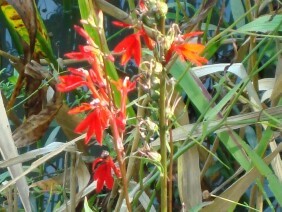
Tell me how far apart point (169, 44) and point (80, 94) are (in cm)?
72

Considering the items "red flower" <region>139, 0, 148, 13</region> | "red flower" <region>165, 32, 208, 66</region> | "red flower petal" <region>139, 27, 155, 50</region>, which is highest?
"red flower" <region>139, 0, 148, 13</region>

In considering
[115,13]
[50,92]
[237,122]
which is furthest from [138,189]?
[50,92]

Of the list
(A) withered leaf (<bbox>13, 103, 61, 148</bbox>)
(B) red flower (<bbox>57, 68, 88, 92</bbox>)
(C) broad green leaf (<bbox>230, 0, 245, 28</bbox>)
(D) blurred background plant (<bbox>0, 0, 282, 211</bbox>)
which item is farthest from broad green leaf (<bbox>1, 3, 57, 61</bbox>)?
(B) red flower (<bbox>57, 68, 88, 92</bbox>)

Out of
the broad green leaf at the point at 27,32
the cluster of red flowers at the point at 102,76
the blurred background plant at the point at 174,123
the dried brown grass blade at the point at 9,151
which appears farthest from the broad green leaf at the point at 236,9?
the cluster of red flowers at the point at 102,76

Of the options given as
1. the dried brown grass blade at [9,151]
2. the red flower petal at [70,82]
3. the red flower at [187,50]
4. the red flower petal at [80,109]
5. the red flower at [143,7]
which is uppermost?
the red flower at [143,7]

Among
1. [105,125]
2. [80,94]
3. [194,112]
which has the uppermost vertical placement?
[105,125]

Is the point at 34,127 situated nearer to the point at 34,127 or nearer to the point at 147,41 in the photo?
the point at 34,127

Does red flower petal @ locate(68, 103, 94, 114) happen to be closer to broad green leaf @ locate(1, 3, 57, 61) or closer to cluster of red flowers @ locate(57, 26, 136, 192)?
cluster of red flowers @ locate(57, 26, 136, 192)

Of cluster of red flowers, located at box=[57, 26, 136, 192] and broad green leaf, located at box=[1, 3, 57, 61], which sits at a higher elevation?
cluster of red flowers, located at box=[57, 26, 136, 192]

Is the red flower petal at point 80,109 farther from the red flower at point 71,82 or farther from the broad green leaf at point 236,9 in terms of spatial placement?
the broad green leaf at point 236,9

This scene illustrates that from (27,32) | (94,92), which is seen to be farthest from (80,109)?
(27,32)

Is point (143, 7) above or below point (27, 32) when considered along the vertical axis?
above

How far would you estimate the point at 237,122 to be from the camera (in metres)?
0.87

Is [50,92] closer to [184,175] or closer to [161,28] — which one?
[184,175]
